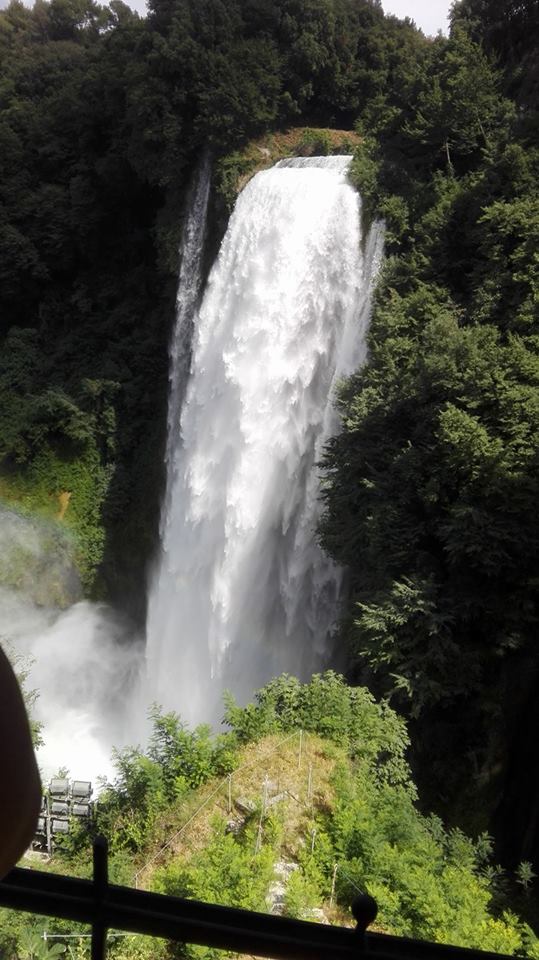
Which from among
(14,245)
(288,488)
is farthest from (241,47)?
(288,488)

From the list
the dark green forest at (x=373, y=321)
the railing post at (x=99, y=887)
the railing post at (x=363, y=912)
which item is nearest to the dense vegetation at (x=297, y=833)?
the dark green forest at (x=373, y=321)

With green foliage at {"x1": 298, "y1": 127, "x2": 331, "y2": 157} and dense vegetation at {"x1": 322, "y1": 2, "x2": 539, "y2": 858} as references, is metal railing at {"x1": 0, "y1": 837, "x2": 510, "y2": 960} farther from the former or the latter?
green foliage at {"x1": 298, "y1": 127, "x2": 331, "y2": 157}

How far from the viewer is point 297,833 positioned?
17.4 feet

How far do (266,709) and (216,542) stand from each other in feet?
24.1

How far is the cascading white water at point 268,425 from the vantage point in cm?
1212

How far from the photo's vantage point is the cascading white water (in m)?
12.1

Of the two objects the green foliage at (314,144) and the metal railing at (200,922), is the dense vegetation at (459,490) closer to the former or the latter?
the green foliage at (314,144)

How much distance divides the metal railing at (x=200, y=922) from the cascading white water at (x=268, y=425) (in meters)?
10.5

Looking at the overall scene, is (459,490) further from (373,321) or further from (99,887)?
(99,887)

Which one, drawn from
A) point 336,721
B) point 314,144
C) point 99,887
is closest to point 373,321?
point 336,721

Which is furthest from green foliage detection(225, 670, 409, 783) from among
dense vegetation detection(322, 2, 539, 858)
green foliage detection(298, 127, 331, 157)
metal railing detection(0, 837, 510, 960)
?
green foliage detection(298, 127, 331, 157)

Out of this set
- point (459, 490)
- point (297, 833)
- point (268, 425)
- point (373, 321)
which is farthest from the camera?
point (268, 425)

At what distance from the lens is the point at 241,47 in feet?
53.9

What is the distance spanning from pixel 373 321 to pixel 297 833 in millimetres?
7615
